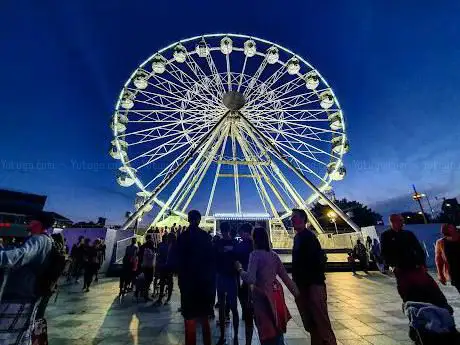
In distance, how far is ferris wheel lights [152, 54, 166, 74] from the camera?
18.0 meters

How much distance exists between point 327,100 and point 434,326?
61.7 ft

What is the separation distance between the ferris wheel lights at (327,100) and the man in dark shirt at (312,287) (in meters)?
17.5

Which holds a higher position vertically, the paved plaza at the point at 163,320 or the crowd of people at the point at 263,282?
the crowd of people at the point at 263,282

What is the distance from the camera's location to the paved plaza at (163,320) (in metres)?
4.46

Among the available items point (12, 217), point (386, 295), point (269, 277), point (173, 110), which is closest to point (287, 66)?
point (173, 110)

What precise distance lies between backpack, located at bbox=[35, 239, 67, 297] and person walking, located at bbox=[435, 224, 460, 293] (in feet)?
17.9

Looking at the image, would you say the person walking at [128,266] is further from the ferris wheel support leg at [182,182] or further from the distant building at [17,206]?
the distant building at [17,206]

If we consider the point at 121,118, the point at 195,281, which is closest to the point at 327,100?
the point at 121,118

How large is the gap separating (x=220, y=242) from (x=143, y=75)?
53.4 feet

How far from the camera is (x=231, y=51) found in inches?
766

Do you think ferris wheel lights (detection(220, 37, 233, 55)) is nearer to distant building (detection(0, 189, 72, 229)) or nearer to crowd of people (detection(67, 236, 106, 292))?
crowd of people (detection(67, 236, 106, 292))

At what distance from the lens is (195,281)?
3428 millimetres

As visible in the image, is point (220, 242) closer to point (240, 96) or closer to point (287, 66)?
point (240, 96)

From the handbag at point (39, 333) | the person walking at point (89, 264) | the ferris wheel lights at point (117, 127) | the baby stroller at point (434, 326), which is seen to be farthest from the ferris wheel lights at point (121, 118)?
the baby stroller at point (434, 326)
